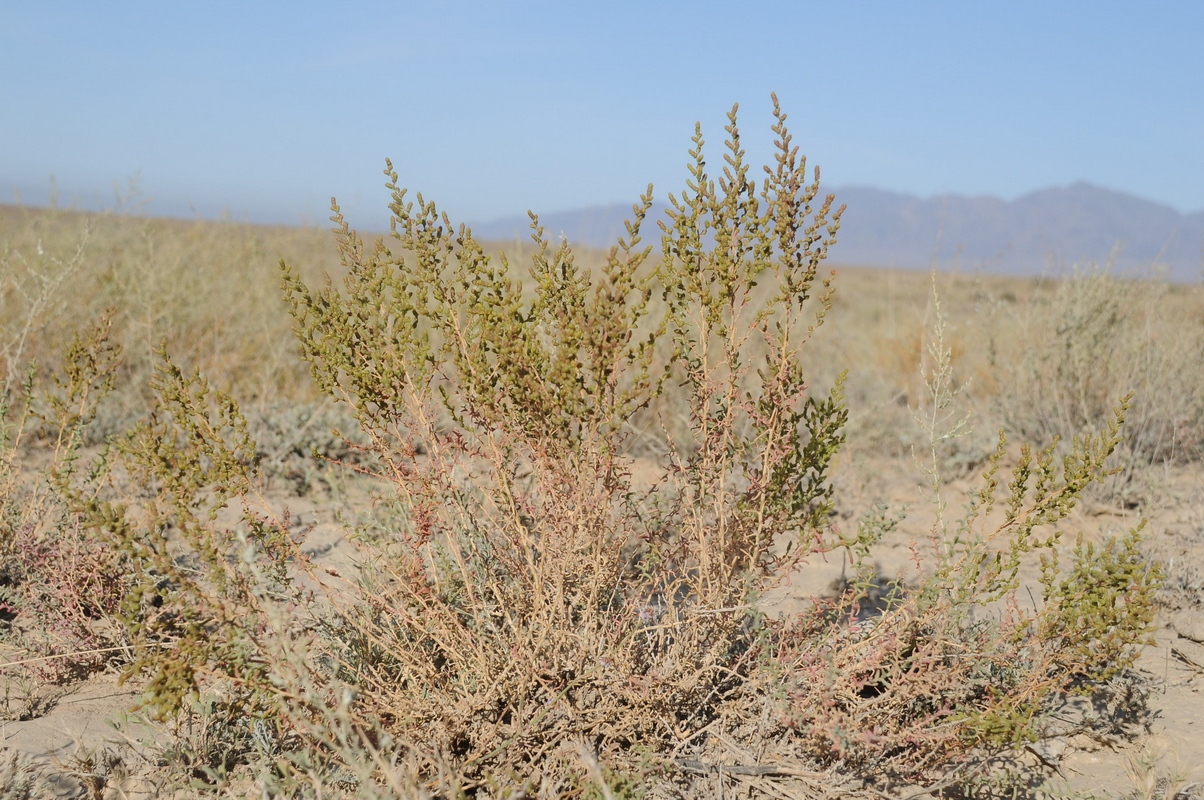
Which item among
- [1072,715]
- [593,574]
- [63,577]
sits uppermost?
[593,574]

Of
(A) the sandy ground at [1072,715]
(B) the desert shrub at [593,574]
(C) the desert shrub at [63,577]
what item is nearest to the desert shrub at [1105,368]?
(A) the sandy ground at [1072,715]

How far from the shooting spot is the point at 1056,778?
7.65 feet

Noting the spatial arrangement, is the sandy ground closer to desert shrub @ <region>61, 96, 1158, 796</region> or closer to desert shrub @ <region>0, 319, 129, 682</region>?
desert shrub @ <region>0, 319, 129, 682</region>

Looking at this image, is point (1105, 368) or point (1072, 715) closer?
point (1072, 715)

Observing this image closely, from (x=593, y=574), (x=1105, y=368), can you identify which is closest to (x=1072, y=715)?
(x=593, y=574)

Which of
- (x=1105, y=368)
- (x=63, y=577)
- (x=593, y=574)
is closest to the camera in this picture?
(x=593, y=574)

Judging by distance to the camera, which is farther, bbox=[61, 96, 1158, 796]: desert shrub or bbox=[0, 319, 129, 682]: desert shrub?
bbox=[0, 319, 129, 682]: desert shrub

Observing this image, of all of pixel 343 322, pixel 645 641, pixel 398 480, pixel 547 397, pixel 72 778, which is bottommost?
pixel 72 778

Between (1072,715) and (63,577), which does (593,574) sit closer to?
(1072,715)

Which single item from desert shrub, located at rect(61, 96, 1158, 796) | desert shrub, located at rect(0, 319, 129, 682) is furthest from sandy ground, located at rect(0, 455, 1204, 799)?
desert shrub, located at rect(61, 96, 1158, 796)

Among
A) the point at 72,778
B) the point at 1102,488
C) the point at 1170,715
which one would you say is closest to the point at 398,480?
the point at 72,778

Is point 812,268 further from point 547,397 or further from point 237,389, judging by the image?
point 237,389

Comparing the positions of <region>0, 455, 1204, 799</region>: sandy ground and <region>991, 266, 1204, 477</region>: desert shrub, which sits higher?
<region>991, 266, 1204, 477</region>: desert shrub

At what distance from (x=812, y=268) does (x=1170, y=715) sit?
76.1 inches
